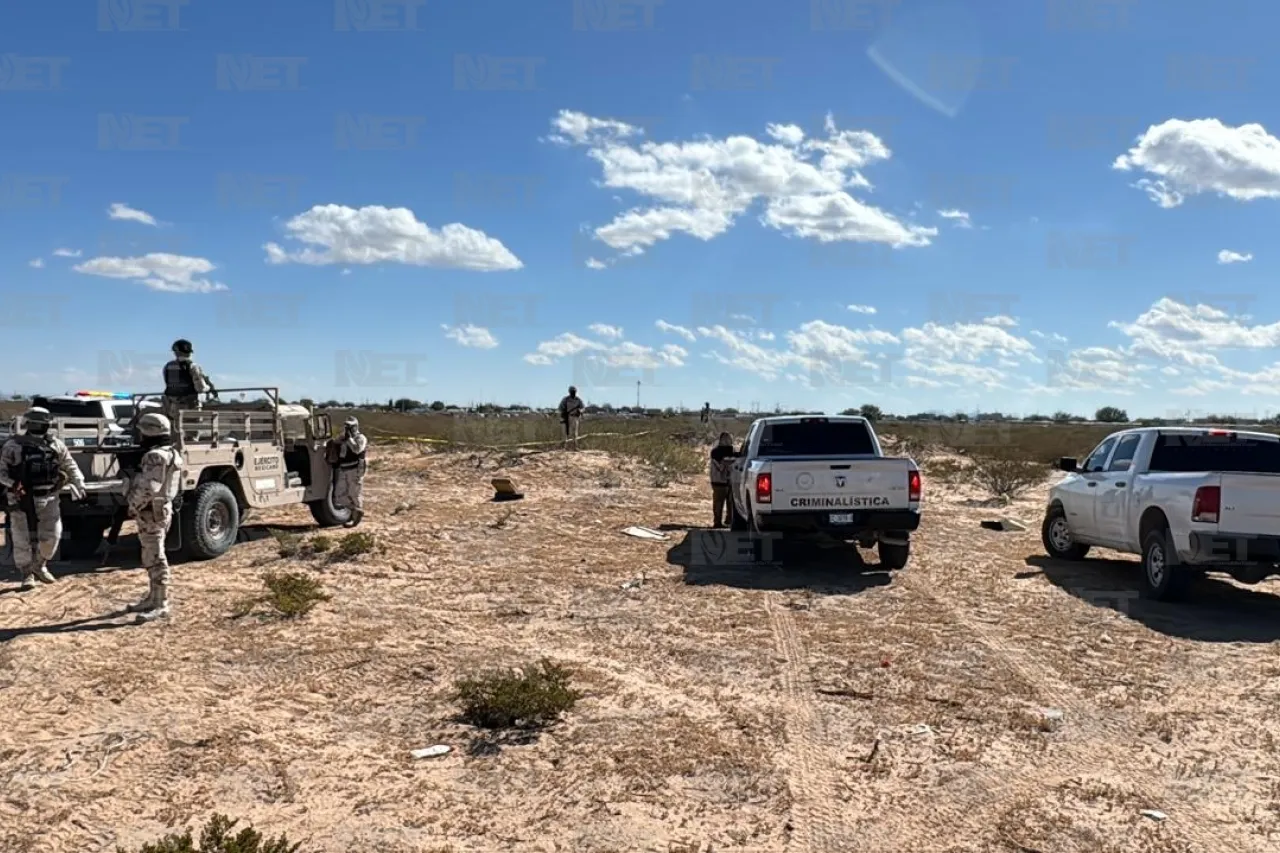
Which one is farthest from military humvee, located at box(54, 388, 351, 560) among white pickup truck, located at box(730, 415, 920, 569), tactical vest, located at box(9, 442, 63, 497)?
white pickup truck, located at box(730, 415, 920, 569)

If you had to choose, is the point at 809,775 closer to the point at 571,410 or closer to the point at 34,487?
the point at 34,487

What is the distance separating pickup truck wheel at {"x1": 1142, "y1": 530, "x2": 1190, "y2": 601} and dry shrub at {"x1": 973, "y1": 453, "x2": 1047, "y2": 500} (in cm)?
1085

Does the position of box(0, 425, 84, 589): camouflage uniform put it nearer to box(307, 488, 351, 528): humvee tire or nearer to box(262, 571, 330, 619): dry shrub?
box(262, 571, 330, 619): dry shrub

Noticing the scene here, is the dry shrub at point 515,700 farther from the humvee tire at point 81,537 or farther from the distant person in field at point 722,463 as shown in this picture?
the distant person in field at point 722,463

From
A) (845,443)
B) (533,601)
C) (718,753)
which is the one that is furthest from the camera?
(845,443)

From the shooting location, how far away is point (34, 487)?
849 cm

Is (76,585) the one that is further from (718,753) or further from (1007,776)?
(1007,776)

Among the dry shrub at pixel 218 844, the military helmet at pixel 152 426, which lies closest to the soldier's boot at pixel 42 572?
the military helmet at pixel 152 426

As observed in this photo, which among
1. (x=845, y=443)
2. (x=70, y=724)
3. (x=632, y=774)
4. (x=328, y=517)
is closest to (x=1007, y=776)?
(x=632, y=774)

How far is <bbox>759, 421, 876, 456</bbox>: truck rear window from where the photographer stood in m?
11.5

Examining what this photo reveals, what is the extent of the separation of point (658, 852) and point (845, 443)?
8.14 m

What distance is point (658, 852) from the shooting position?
12.9 ft

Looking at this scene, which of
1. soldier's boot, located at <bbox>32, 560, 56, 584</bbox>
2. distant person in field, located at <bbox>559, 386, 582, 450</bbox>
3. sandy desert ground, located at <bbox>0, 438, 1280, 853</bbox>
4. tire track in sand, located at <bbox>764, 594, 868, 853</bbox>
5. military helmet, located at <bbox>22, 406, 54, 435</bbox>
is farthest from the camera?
distant person in field, located at <bbox>559, 386, 582, 450</bbox>

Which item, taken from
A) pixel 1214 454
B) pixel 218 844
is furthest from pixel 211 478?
pixel 1214 454
